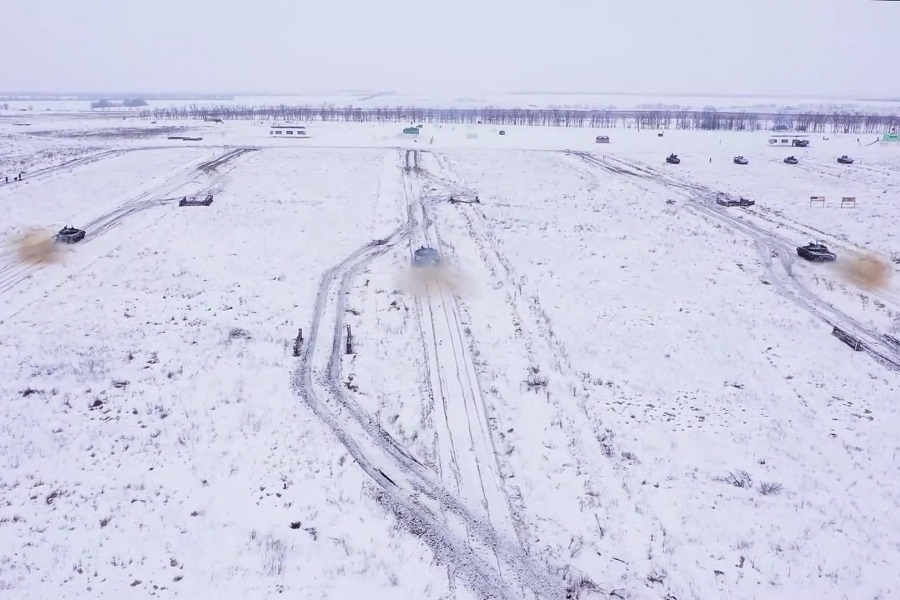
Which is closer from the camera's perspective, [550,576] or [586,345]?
[550,576]

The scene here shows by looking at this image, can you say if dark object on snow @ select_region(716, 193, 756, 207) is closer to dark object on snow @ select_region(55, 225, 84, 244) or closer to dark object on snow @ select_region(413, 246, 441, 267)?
dark object on snow @ select_region(413, 246, 441, 267)

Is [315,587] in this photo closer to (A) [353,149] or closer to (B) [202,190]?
(B) [202,190]

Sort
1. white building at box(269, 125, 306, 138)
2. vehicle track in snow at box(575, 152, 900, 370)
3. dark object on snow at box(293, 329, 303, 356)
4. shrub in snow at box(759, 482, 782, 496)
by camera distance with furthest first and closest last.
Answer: white building at box(269, 125, 306, 138), vehicle track in snow at box(575, 152, 900, 370), dark object on snow at box(293, 329, 303, 356), shrub in snow at box(759, 482, 782, 496)

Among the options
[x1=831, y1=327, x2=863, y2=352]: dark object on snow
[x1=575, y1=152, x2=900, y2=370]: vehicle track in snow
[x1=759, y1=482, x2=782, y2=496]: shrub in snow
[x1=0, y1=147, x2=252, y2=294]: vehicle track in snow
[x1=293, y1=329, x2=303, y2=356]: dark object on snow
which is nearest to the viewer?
[x1=759, y1=482, x2=782, y2=496]: shrub in snow

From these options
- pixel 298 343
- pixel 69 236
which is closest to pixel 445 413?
pixel 298 343

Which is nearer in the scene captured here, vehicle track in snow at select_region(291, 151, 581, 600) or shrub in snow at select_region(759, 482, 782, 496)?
vehicle track in snow at select_region(291, 151, 581, 600)

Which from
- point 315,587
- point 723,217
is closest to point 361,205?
point 723,217

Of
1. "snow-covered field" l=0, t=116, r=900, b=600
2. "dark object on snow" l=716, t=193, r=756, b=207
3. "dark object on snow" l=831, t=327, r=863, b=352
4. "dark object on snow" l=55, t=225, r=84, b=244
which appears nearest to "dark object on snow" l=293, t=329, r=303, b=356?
"snow-covered field" l=0, t=116, r=900, b=600
